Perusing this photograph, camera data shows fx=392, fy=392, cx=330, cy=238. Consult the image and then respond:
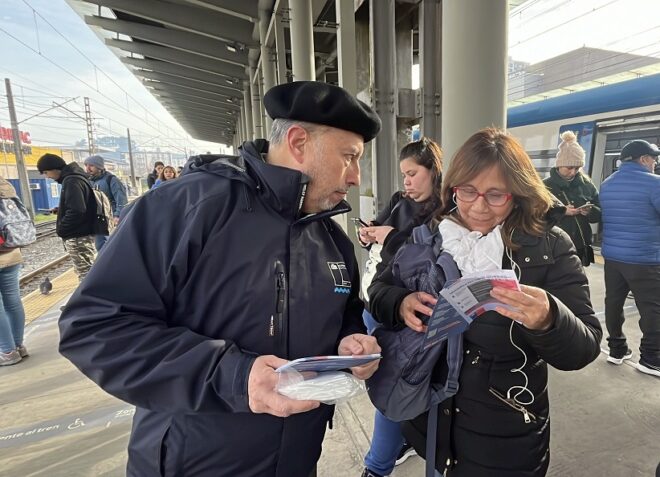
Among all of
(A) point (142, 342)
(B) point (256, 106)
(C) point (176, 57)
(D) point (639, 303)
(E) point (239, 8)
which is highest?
(C) point (176, 57)

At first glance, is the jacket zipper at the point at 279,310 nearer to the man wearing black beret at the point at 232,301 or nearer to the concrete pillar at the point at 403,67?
the man wearing black beret at the point at 232,301

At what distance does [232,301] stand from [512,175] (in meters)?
0.99

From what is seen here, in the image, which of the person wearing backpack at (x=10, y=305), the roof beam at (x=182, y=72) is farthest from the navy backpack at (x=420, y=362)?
the roof beam at (x=182, y=72)

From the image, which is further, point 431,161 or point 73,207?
point 73,207

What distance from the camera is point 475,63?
1.99m

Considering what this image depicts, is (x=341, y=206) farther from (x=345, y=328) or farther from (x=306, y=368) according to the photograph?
(x=306, y=368)

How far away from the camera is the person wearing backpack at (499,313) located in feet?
4.25

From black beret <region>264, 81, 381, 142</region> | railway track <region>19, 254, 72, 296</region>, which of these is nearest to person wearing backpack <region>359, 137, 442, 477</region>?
black beret <region>264, 81, 381, 142</region>

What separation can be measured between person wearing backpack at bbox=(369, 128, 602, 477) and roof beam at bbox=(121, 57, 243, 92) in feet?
44.9

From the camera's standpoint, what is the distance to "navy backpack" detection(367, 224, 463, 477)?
52.9 inches

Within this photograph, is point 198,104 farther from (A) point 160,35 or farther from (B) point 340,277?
(B) point 340,277

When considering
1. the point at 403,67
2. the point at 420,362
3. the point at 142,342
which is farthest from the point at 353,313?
the point at 403,67

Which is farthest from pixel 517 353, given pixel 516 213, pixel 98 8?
pixel 98 8

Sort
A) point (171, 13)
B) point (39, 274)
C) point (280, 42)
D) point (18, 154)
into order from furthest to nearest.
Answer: point (18, 154) → point (39, 274) → point (171, 13) → point (280, 42)
